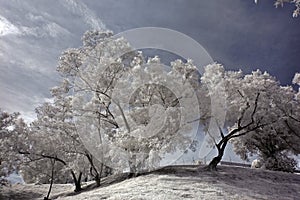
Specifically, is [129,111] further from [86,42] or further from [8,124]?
[8,124]

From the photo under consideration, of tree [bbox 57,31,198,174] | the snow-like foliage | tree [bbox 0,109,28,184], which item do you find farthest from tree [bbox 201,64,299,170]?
tree [bbox 0,109,28,184]

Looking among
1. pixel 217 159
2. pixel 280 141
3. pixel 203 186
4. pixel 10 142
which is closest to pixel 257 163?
pixel 280 141

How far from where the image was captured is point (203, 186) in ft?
55.5

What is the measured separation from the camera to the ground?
14672 millimetres

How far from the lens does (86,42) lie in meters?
24.1

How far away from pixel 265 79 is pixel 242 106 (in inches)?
125

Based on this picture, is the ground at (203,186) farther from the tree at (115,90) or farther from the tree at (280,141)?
the tree at (280,141)

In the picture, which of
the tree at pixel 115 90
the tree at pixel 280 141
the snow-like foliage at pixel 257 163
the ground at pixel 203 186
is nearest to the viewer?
the ground at pixel 203 186

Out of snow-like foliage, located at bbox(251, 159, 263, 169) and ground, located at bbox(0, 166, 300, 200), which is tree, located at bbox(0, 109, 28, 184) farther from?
snow-like foliage, located at bbox(251, 159, 263, 169)

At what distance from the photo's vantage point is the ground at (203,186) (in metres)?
14.7

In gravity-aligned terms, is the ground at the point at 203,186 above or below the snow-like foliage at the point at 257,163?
below

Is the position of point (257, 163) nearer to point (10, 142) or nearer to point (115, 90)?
point (115, 90)

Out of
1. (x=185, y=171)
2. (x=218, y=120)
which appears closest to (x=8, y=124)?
(x=185, y=171)

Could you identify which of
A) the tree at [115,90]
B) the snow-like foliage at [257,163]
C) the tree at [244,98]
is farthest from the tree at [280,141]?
the tree at [115,90]
